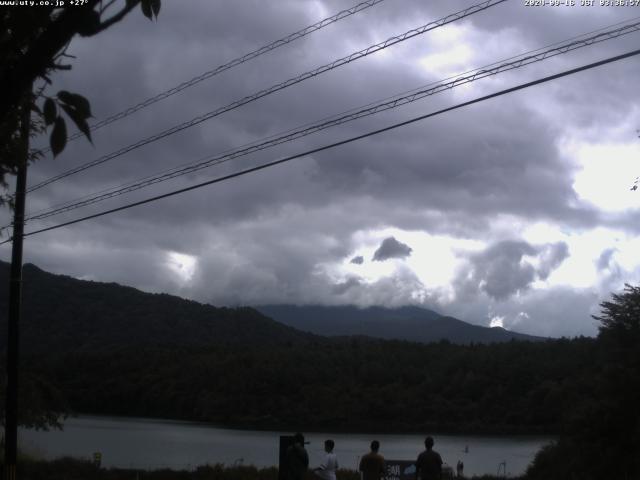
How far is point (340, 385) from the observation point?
225ft

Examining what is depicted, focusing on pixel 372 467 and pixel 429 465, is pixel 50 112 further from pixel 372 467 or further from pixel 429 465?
pixel 372 467

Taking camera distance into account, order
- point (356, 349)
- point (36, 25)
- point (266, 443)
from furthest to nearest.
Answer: point (356, 349) < point (266, 443) < point (36, 25)

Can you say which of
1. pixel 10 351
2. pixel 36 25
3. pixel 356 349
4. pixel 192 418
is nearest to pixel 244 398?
pixel 192 418

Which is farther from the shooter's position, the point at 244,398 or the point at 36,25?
the point at 244,398

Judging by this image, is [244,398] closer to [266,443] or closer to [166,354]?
A: [166,354]

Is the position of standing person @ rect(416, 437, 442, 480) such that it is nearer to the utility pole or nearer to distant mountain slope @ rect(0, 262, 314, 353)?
the utility pole

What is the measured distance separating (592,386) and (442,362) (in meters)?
39.5

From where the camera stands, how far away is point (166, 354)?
7625 centimetres

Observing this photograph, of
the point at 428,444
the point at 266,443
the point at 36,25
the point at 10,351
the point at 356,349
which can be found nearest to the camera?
the point at 36,25

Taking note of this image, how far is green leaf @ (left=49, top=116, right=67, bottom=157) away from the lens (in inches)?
160

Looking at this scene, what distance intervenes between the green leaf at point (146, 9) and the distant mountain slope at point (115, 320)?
1901 inches

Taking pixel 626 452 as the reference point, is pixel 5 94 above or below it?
above

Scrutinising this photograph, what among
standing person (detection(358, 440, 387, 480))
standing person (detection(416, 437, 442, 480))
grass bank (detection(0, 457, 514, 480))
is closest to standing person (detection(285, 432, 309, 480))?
standing person (detection(358, 440, 387, 480))

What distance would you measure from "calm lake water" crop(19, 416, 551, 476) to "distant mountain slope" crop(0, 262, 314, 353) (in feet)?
32.1
